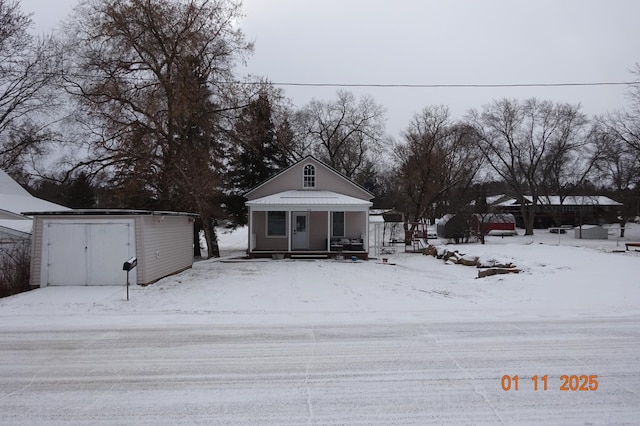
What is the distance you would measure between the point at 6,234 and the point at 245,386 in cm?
1309

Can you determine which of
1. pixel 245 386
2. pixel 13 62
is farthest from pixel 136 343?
pixel 13 62

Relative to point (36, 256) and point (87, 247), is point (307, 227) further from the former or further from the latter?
point (36, 256)

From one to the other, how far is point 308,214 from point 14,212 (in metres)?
13.7

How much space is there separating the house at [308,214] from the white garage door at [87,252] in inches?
388

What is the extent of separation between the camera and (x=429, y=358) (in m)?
6.38

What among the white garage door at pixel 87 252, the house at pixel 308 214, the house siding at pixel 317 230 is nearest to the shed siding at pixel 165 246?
the white garage door at pixel 87 252

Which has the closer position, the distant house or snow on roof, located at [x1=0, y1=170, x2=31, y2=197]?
snow on roof, located at [x1=0, y1=170, x2=31, y2=197]

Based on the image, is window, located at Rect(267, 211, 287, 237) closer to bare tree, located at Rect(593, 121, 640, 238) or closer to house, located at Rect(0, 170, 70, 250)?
house, located at Rect(0, 170, 70, 250)

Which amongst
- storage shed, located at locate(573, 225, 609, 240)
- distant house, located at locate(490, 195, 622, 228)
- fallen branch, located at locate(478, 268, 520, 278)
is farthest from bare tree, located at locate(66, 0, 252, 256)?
distant house, located at locate(490, 195, 622, 228)

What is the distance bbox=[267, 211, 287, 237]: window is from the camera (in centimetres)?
2472

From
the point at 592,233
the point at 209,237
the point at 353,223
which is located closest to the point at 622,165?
the point at 592,233

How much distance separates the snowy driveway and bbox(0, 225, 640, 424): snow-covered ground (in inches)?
1.0

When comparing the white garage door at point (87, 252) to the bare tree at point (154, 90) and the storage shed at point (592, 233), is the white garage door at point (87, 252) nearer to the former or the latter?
the bare tree at point (154, 90)

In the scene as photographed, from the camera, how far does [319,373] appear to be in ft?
19.0
